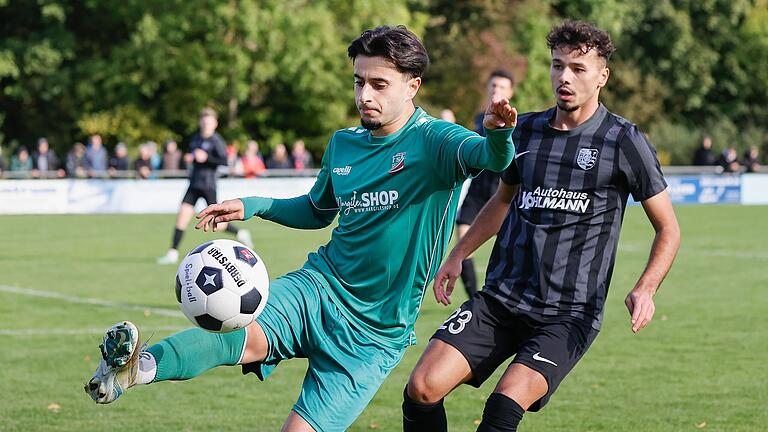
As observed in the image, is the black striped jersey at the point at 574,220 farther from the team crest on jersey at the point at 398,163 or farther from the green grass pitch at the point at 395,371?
the green grass pitch at the point at 395,371

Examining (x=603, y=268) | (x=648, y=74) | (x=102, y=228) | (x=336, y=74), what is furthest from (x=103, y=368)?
(x=648, y=74)

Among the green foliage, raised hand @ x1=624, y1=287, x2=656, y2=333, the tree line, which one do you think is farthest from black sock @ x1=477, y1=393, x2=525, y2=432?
the green foliage

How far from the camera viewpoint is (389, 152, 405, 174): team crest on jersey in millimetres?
5211

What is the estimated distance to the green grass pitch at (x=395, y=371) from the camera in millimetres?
7590

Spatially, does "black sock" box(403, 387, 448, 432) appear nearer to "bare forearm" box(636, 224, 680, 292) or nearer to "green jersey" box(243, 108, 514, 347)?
"green jersey" box(243, 108, 514, 347)

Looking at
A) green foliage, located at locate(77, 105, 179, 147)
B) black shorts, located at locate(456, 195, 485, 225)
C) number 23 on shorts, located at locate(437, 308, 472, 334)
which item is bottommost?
green foliage, located at locate(77, 105, 179, 147)

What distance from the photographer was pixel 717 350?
10.1 metres

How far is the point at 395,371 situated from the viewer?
367 inches

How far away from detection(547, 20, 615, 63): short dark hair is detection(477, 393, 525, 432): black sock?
5.56 ft

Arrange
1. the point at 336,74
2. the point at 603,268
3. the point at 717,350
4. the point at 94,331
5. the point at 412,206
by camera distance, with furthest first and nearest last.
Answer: the point at 336,74 < the point at 94,331 < the point at 717,350 < the point at 603,268 < the point at 412,206

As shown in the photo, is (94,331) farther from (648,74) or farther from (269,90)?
(648,74)

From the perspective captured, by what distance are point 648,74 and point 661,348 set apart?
49.9 m

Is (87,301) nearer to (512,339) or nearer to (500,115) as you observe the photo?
(512,339)

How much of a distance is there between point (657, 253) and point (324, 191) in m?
1.54
